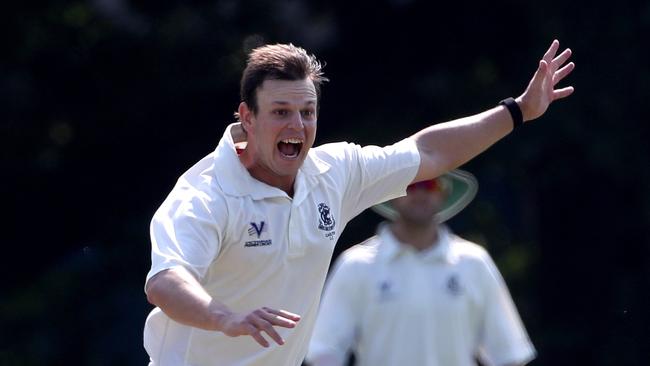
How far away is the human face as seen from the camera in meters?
5.97

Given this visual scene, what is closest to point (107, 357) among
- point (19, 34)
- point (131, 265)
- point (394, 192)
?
point (131, 265)

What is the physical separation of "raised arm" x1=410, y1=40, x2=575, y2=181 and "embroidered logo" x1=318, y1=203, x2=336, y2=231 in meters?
0.49

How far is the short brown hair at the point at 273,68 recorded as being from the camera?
236 inches

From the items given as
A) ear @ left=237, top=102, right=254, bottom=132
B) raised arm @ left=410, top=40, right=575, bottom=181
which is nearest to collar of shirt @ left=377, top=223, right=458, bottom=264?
raised arm @ left=410, top=40, right=575, bottom=181

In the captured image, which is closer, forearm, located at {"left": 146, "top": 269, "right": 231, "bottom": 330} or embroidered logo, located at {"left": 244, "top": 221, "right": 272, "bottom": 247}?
forearm, located at {"left": 146, "top": 269, "right": 231, "bottom": 330}

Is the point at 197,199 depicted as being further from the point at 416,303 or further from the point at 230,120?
the point at 230,120

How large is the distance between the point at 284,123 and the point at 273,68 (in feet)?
0.66

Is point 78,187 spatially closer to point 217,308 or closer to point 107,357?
point 107,357

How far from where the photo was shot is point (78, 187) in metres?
14.1

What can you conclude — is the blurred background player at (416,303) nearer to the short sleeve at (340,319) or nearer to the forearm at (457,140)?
the short sleeve at (340,319)

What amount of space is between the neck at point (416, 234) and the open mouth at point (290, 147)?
2231mm

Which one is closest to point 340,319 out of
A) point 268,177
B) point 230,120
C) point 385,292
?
point 385,292

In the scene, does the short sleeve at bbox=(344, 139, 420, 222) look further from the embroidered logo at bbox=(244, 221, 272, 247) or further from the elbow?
the elbow

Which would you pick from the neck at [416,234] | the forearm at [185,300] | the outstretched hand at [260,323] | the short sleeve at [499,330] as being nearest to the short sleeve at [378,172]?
the forearm at [185,300]
